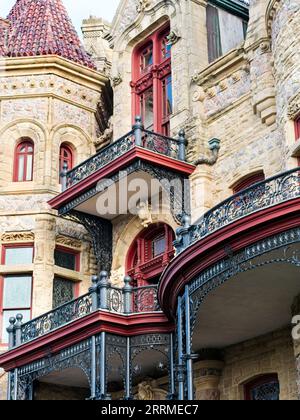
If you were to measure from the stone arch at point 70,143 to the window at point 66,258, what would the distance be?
2207 mm

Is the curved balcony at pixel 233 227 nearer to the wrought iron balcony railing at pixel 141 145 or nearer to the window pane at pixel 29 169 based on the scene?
the wrought iron balcony railing at pixel 141 145

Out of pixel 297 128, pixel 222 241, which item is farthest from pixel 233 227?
pixel 297 128

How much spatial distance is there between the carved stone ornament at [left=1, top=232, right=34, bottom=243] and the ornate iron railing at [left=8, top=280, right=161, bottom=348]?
3.85 metres

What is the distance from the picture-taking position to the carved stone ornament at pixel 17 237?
1004 inches

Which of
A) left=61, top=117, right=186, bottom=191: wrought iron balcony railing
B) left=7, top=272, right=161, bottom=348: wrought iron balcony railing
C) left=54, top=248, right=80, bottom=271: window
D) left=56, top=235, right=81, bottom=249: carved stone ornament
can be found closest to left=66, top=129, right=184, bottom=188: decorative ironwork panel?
left=61, top=117, right=186, bottom=191: wrought iron balcony railing

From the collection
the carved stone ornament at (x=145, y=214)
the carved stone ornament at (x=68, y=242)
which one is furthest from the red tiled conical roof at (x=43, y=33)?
the carved stone ornament at (x=145, y=214)

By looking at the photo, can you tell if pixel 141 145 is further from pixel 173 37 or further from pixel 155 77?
pixel 173 37

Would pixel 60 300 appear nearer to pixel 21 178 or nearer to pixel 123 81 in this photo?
pixel 21 178

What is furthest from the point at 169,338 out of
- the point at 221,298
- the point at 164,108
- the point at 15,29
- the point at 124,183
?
the point at 15,29

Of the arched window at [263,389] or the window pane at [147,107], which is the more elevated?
the window pane at [147,107]

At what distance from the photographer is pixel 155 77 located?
2562cm

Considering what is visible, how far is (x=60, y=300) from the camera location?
25.3 metres

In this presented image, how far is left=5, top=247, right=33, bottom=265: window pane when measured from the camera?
83.3 feet

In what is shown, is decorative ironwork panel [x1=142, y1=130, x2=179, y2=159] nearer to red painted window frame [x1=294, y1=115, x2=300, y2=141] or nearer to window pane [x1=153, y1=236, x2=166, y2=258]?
window pane [x1=153, y1=236, x2=166, y2=258]
